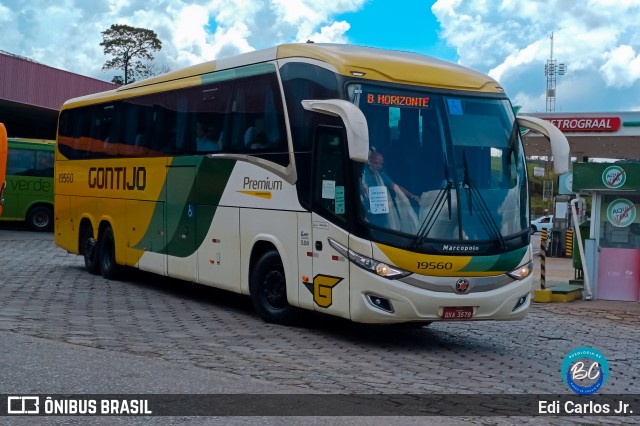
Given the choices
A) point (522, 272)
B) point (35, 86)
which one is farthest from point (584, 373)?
point (35, 86)

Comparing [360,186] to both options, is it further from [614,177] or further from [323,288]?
[614,177]

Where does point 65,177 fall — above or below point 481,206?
above

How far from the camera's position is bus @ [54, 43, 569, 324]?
1033cm

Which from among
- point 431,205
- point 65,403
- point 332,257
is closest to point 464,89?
point 431,205

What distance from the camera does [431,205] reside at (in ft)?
34.2

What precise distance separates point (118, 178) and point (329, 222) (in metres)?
7.00

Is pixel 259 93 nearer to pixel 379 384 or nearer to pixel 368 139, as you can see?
pixel 368 139

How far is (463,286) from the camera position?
10453 mm

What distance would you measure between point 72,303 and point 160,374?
576cm

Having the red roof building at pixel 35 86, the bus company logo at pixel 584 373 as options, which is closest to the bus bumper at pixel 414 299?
the bus company logo at pixel 584 373

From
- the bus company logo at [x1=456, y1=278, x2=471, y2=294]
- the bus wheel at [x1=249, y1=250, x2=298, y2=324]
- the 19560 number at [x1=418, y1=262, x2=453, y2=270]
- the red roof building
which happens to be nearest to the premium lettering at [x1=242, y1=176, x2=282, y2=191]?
the bus wheel at [x1=249, y1=250, x2=298, y2=324]

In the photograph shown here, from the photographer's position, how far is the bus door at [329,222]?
418 inches

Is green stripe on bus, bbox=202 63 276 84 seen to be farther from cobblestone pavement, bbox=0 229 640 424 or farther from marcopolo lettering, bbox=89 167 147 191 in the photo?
cobblestone pavement, bbox=0 229 640 424

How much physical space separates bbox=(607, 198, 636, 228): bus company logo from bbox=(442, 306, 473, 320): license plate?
8372mm
